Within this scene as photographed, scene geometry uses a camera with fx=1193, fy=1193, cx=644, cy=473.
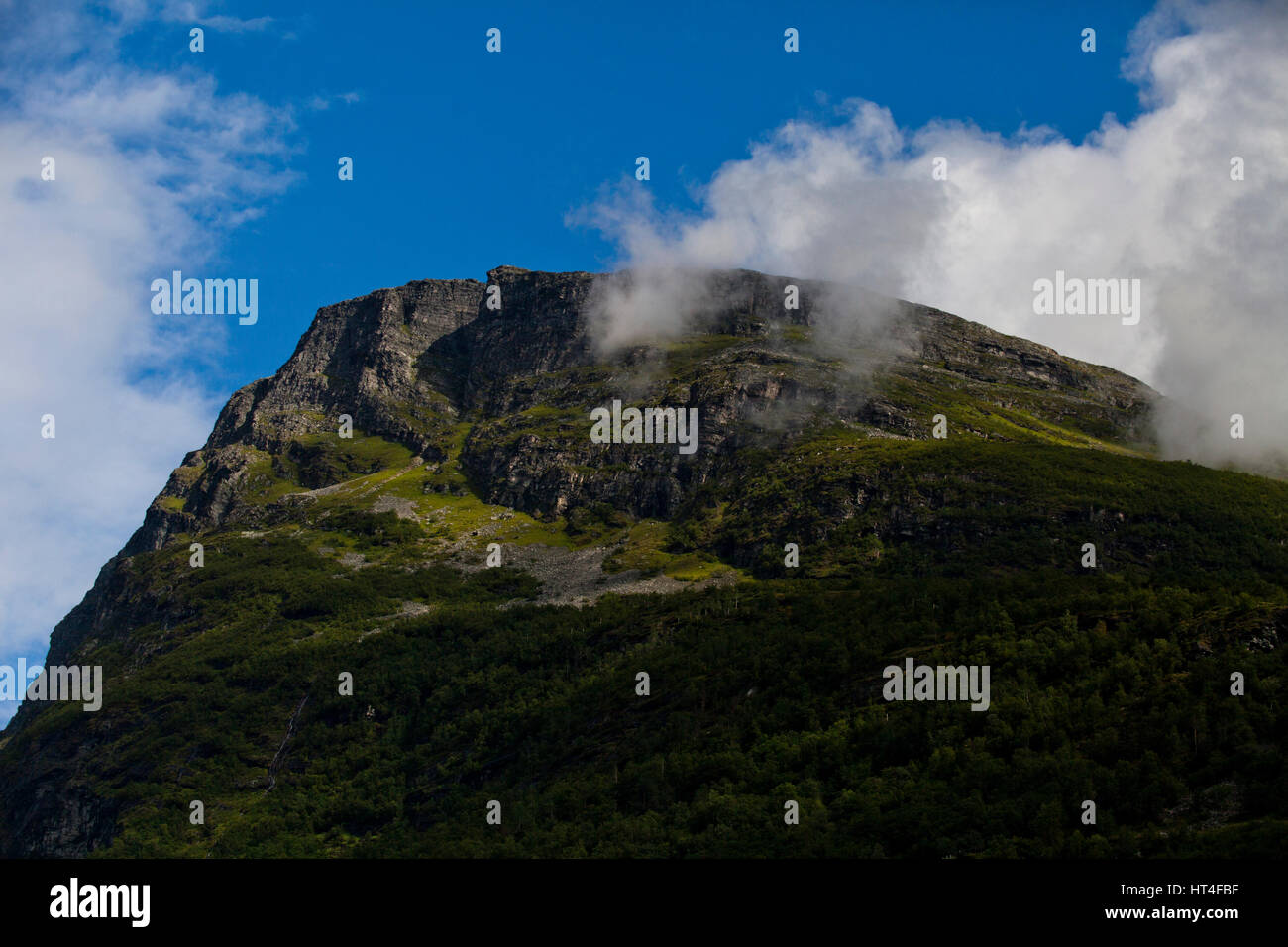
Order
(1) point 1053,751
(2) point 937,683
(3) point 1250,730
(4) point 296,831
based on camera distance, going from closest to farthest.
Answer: (3) point 1250,730
(1) point 1053,751
(2) point 937,683
(4) point 296,831

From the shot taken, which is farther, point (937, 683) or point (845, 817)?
point (937, 683)
